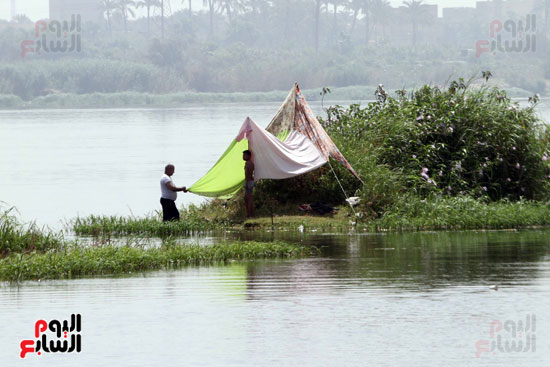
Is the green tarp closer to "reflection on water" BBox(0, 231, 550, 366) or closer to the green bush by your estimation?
the green bush

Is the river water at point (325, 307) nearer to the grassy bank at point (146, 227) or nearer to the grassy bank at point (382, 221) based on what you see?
the grassy bank at point (382, 221)

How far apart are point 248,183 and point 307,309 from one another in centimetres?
971

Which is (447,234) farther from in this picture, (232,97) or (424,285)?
(232,97)

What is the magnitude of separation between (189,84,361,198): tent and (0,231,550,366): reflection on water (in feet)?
14.7

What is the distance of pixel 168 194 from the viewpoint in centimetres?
2258

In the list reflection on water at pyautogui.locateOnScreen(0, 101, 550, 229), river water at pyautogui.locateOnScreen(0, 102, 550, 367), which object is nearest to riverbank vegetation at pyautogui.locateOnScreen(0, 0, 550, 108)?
reflection on water at pyautogui.locateOnScreen(0, 101, 550, 229)

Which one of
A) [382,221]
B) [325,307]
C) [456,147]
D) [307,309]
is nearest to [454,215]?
[382,221]

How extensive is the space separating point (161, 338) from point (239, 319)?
124cm

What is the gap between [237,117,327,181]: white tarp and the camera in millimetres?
23234

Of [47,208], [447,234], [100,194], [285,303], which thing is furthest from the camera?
[100,194]

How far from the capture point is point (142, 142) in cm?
7500

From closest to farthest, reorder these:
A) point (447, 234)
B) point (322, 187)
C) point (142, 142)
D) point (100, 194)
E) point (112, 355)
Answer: point (112, 355) < point (447, 234) < point (322, 187) < point (100, 194) < point (142, 142)

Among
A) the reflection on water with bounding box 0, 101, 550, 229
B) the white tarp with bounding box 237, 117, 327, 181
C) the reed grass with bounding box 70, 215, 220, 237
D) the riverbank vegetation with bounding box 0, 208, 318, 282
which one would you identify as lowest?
the reflection on water with bounding box 0, 101, 550, 229

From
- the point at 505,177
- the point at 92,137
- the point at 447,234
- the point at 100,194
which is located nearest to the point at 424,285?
the point at 447,234
